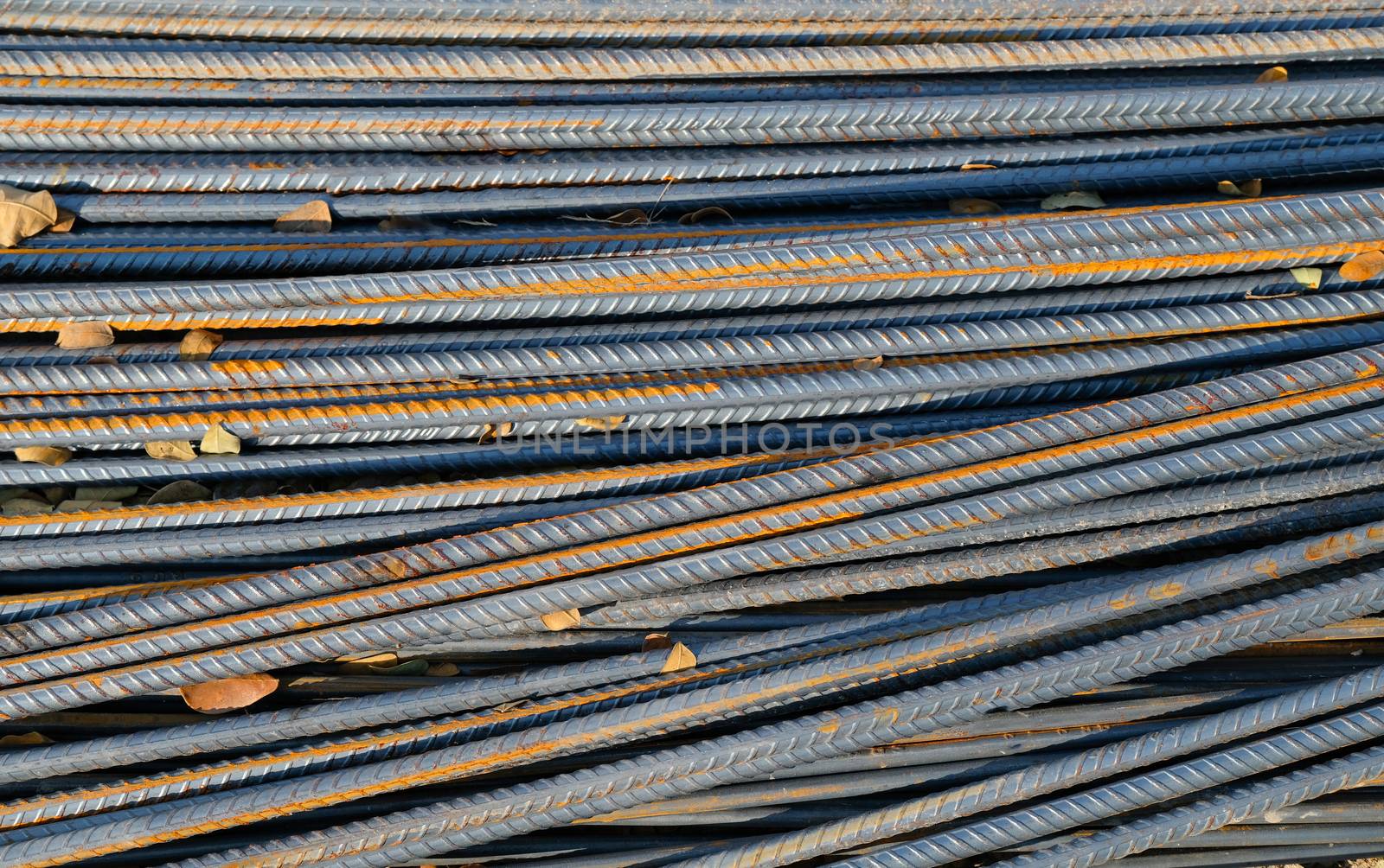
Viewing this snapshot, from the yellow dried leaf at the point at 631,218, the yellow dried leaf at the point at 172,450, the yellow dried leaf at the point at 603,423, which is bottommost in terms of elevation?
the yellow dried leaf at the point at 172,450

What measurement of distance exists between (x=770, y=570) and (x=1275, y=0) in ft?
6.95

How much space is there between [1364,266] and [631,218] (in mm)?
2015

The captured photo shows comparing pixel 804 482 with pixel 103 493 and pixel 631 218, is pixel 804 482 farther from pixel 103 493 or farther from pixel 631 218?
pixel 103 493

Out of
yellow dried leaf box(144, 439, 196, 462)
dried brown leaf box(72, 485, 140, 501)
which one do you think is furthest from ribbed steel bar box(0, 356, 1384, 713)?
yellow dried leaf box(144, 439, 196, 462)

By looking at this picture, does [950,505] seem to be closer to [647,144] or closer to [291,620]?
[647,144]

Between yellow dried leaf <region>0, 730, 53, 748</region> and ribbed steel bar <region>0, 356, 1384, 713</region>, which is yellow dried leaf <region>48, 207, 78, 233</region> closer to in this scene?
ribbed steel bar <region>0, 356, 1384, 713</region>

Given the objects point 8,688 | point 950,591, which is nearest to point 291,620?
point 8,688

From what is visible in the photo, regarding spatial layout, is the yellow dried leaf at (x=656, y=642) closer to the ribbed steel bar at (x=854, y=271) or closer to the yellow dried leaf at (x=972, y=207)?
the ribbed steel bar at (x=854, y=271)

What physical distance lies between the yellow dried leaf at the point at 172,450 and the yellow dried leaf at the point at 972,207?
86.9 inches

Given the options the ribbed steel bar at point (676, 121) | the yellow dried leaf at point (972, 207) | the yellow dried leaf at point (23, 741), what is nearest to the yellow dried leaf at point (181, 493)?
the yellow dried leaf at point (23, 741)

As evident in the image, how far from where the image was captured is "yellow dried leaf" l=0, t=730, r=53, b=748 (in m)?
2.81

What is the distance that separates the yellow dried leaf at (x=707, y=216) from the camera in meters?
2.96

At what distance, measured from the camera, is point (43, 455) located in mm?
2758

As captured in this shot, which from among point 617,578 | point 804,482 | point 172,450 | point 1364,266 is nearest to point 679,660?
point 617,578
